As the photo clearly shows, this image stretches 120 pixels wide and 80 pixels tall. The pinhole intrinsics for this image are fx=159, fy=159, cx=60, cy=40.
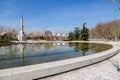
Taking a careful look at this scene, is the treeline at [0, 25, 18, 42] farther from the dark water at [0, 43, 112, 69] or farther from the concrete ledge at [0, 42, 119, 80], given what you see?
the concrete ledge at [0, 42, 119, 80]

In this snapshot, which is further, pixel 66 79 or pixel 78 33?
pixel 78 33

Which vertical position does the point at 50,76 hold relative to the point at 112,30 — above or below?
below

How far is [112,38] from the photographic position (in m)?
49.0

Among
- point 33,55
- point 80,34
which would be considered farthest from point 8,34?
point 33,55

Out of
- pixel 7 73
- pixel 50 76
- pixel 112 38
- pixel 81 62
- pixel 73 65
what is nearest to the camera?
pixel 7 73

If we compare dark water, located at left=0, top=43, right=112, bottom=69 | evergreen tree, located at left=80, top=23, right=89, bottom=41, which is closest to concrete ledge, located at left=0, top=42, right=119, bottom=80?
dark water, located at left=0, top=43, right=112, bottom=69

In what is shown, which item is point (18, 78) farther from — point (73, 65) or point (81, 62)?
point (81, 62)

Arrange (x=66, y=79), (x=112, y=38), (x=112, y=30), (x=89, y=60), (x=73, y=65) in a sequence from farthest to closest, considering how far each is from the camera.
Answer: (x=112, y=38)
(x=112, y=30)
(x=89, y=60)
(x=73, y=65)
(x=66, y=79)

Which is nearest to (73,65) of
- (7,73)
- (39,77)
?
(39,77)

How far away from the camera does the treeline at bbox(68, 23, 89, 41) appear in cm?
4379

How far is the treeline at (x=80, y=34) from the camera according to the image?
43.8 m

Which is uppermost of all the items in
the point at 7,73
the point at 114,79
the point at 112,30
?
the point at 112,30

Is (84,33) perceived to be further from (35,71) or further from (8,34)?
(35,71)

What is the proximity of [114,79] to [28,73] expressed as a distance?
3.04 metres
